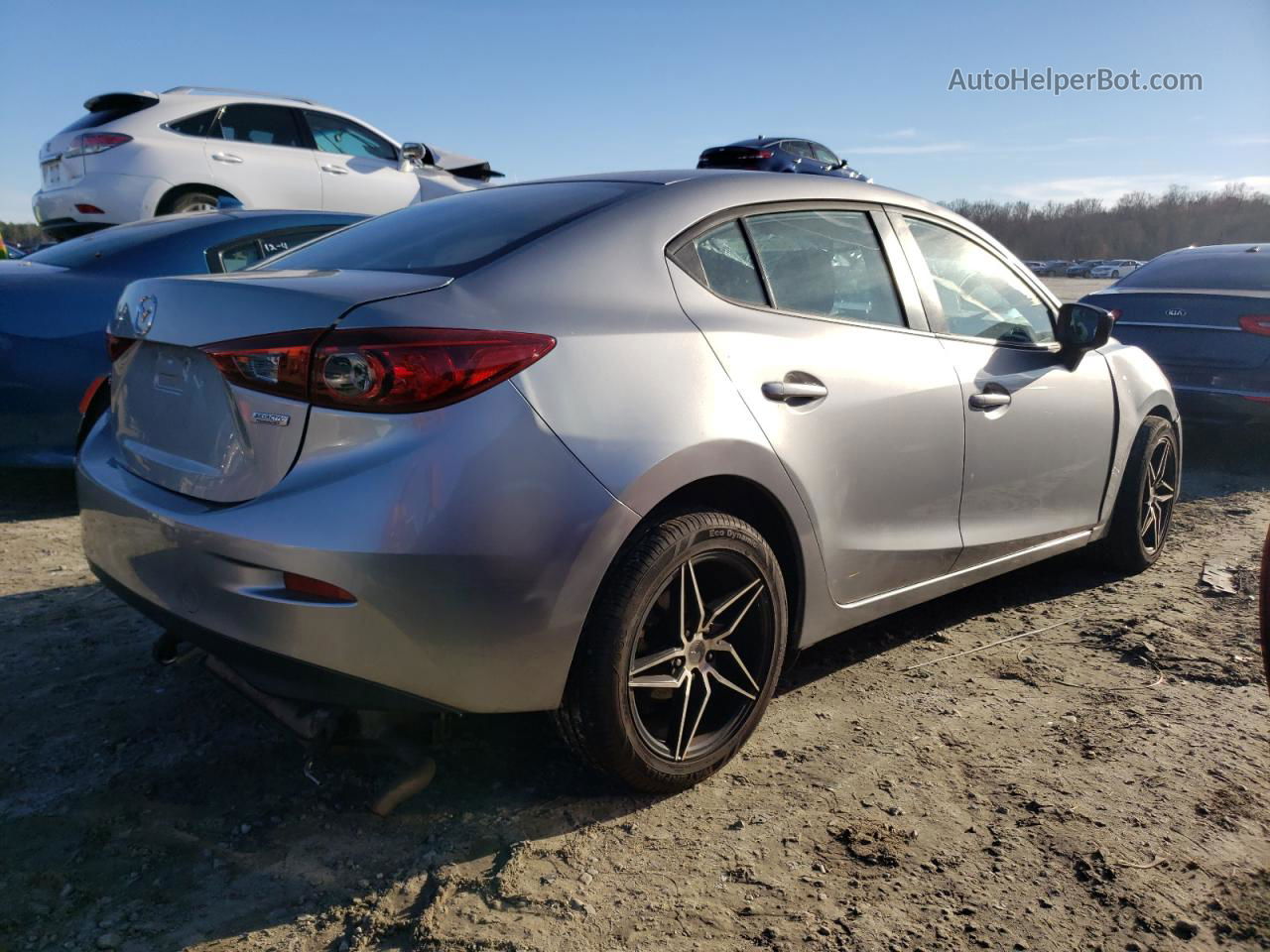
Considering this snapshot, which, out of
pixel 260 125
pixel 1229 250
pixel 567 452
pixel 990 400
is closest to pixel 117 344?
pixel 567 452

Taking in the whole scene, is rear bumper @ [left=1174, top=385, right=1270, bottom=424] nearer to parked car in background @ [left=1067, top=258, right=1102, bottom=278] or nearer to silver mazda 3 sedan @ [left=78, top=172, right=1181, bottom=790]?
silver mazda 3 sedan @ [left=78, top=172, right=1181, bottom=790]

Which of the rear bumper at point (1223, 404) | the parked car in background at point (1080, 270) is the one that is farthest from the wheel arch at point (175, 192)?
the parked car in background at point (1080, 270)

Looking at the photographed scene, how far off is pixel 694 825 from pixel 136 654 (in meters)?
1.98

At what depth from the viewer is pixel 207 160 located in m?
8.81

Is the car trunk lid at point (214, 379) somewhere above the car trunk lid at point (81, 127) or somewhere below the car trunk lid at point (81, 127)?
below

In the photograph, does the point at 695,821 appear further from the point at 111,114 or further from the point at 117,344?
the point at 111,114

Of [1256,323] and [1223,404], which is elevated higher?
[1256,323]

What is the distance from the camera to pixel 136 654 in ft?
11.3

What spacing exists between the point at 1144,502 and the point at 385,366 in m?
3.57

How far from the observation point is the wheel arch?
856 centimetres

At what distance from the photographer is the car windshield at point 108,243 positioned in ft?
16.7

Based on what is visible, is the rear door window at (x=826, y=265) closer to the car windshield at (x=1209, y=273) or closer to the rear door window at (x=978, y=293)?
the rear door window at (x=978, y=293)

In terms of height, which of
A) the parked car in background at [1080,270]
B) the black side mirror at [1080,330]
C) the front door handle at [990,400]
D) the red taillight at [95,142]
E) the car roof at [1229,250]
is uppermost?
the red taillight at [95,142]

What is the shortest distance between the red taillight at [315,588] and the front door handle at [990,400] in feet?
6.96
